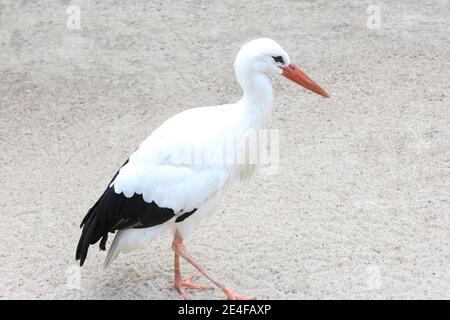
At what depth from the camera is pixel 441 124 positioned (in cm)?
637

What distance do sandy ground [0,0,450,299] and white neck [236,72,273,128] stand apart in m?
1.08

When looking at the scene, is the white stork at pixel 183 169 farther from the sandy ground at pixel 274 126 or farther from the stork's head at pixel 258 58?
the sandy ground at pixel 274 126

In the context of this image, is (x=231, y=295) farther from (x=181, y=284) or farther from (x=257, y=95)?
(x=257, y=95)

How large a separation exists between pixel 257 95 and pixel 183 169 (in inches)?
24.8

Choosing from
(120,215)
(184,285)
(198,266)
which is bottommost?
(184,285)

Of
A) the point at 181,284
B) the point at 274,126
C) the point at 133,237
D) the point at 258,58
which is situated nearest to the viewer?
the point at 258,58

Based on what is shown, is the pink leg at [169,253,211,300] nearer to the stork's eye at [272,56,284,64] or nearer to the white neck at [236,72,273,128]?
the white neck at [236,72,273,128]

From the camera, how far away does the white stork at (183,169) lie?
4.40m

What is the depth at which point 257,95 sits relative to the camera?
4438mm

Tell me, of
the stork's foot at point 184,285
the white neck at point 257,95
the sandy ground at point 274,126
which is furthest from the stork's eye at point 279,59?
the stork's foot at point 184,285

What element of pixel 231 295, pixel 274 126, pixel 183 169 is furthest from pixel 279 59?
pixel 274 126

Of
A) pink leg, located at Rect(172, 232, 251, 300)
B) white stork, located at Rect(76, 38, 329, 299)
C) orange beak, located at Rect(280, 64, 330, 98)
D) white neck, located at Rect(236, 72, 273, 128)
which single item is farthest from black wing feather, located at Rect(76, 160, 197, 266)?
orange beak, located at Rect(280, 64, 330, 98)
